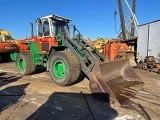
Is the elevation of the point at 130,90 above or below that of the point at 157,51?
below

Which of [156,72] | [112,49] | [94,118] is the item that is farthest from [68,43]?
[112,49]

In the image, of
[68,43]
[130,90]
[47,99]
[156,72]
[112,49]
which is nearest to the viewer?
[47,99]

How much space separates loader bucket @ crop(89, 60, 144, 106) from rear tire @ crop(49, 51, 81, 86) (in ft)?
3.25

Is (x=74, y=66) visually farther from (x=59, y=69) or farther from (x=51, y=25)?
(x=51, y=25)

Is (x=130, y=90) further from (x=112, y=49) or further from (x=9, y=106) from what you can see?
(x=112, y=49)

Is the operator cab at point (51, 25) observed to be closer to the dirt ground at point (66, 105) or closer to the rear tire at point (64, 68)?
the rear tire at point (64, 68)

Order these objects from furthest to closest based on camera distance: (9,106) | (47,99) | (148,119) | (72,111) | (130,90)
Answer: (130,90), (47,99), (9,106), (72,111), (148,119)

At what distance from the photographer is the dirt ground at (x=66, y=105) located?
4480 mm

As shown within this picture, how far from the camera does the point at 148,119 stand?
4324 mm

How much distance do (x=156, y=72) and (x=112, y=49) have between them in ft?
14.0

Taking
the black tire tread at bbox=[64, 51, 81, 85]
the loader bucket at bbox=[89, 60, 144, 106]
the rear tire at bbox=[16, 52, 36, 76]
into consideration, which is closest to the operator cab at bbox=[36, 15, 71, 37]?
the rear tire at bbox=[16, 52, 36, 76]

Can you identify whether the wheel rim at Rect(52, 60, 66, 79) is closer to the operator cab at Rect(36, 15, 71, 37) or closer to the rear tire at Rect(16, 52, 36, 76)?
the operator cab at Rect(36, 15, 71, 37)

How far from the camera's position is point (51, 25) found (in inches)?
328

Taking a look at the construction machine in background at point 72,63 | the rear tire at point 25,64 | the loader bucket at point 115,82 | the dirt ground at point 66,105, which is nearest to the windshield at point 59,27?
the construction machine in background at point 72,63
